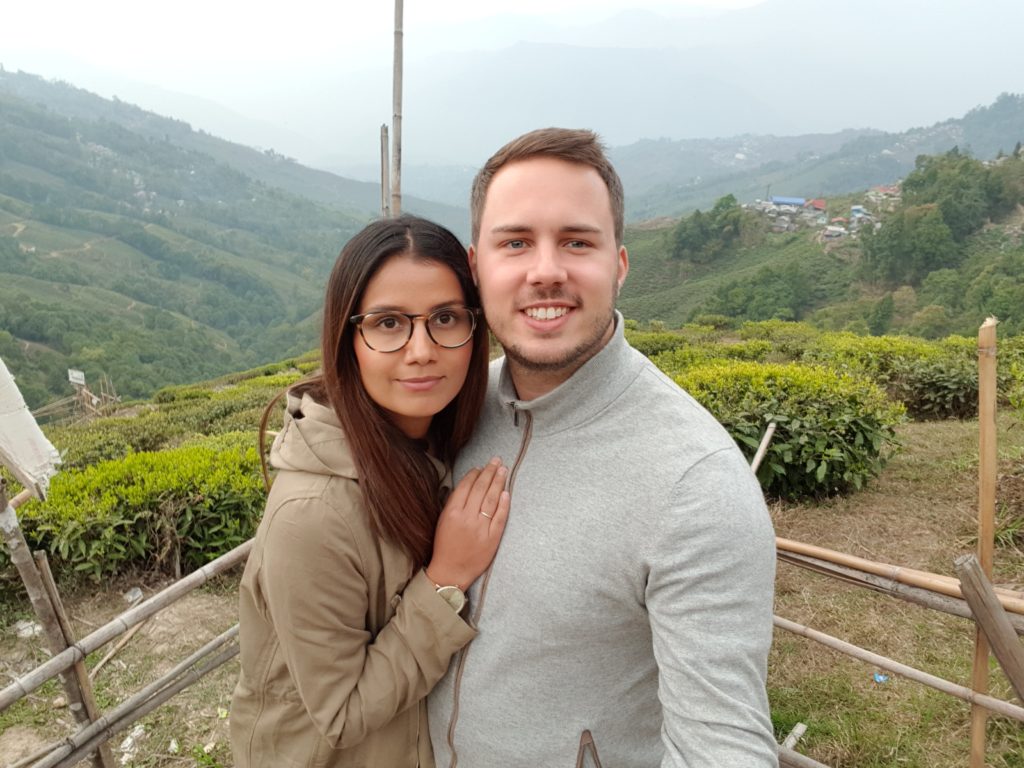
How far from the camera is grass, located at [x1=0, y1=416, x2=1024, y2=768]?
2879 millimetres

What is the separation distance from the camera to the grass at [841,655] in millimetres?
2879

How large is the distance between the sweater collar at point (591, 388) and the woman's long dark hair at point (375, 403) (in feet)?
1.02

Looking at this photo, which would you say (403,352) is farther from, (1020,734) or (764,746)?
(1020,734)

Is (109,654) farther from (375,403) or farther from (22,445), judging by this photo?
(375,403)

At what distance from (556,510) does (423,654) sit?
0.44m

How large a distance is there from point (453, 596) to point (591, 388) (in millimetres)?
564

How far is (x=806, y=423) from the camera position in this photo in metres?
4.76

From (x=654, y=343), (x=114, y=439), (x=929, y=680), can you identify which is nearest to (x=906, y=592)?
(x=929, y=680)

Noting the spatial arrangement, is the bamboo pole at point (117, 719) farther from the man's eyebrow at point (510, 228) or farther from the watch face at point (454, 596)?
the man's eyebrow at point (510, 228)

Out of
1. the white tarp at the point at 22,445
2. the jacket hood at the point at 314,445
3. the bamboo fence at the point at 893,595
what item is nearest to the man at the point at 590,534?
the jacket hood at the point at 314,445

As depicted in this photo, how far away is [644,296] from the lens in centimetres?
5228

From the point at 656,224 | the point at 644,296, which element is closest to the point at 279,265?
the point at 656,224

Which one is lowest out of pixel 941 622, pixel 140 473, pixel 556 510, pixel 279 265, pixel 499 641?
pixel 279 265

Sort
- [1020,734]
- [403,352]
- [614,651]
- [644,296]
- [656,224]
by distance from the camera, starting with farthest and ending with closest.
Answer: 1. [656,224]
2. [644,296]
3. [1020,734]
4. [403,352]
5. [614,651]
